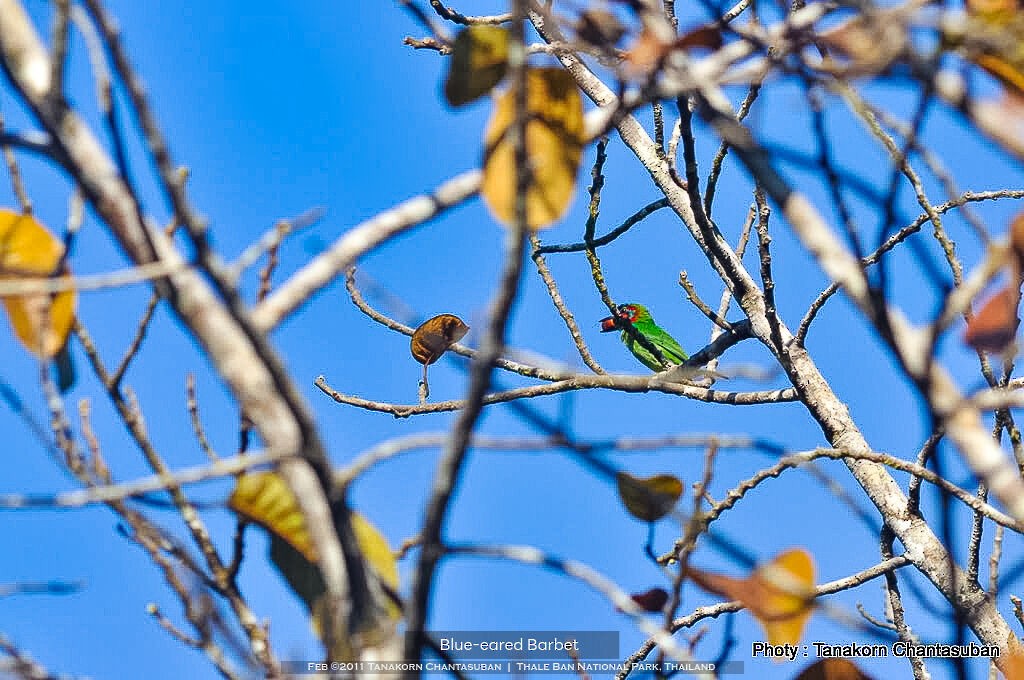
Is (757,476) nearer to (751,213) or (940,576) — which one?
(940,576)

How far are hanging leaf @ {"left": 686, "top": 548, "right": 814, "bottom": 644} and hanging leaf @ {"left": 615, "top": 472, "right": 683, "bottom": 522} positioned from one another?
192mm

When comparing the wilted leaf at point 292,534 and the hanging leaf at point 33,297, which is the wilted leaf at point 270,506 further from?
the hanging leaf at point 33,297

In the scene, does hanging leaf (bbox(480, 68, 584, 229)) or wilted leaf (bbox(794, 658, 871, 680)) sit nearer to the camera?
hanging leaf (bbox(480, 68, 584, 229))

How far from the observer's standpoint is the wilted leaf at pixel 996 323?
3.43 ft

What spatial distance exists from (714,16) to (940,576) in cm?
163

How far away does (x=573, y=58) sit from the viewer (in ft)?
11.4

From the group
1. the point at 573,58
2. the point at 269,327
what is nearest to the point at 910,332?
the point at 269,327

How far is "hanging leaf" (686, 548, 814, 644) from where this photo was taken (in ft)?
4.16

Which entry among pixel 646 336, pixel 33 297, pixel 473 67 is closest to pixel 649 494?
pixel 473 67

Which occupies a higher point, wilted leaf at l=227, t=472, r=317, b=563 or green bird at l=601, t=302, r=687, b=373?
green bird at l=601, t=302, r=687, b=373

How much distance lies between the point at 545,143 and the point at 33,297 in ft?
2.59

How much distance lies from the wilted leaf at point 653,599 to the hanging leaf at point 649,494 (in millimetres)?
116

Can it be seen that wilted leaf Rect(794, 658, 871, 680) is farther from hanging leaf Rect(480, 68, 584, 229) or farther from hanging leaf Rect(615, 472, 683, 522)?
hanging leaf Rect(480, 68, 584, 229)

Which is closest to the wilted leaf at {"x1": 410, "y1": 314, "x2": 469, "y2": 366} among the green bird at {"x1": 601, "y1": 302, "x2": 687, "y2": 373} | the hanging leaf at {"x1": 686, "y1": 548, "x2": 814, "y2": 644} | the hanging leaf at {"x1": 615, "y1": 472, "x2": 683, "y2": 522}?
the hanging leaf at {"x1": 615, "y1": 472, "x2": 683, "y2": 522}
